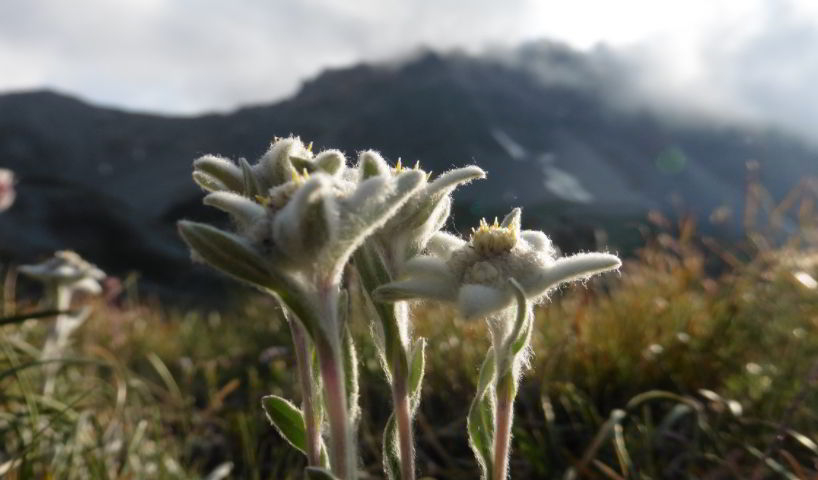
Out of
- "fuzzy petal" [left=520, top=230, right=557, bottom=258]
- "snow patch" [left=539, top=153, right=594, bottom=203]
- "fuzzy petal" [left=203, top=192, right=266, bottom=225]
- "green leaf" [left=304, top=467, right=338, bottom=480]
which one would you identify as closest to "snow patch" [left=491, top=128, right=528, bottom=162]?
"snow patch" [left=539, top=153, right=594, bottom=203]

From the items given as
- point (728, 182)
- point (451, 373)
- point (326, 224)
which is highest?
point (326, 224)

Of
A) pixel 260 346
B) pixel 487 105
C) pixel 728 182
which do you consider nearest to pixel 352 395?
pixel 260 346

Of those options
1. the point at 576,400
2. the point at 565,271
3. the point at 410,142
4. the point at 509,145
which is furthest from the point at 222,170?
the point at 509,145

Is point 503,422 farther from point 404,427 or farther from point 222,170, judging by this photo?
point 222,170

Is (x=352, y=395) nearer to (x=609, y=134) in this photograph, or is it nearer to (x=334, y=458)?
(x=334, y=458)

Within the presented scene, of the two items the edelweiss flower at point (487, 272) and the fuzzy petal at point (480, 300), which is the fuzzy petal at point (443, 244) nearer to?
the edelweiss flower at point (487, 272)

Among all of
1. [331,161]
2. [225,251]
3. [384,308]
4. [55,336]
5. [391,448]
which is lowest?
[55,336]
